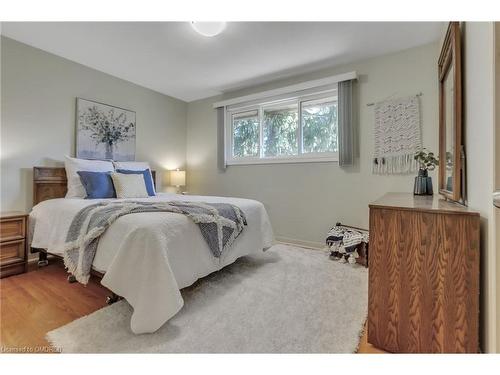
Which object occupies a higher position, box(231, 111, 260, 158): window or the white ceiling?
the white ceiling

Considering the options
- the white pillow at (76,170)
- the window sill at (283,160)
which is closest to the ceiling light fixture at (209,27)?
the window sill at (283,160)

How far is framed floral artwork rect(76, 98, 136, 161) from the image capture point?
117 inches

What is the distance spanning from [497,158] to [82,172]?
3.27 m

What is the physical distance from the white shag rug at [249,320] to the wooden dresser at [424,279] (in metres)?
0.28

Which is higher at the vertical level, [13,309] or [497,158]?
[497,158]

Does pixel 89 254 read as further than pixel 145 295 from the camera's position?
Yes

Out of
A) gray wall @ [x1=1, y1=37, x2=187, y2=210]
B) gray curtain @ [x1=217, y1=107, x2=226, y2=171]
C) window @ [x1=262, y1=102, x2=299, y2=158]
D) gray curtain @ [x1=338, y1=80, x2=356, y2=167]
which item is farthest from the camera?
gray curtain @ [x1=217, y1=107, x2=226, y2=171]

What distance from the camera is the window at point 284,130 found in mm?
3148

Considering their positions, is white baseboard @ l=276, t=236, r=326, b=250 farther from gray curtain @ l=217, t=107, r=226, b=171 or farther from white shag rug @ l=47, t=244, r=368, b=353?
gray curtain @ l=217, t=107, r=226, b=171

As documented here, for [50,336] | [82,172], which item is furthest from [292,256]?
[82,172]

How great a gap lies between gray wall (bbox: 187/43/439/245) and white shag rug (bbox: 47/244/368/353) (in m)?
1.00

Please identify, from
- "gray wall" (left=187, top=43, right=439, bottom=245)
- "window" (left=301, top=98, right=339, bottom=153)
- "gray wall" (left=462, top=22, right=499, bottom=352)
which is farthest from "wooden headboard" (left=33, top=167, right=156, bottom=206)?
"gray wall" (left=462, top=22, right=499, bottom=352)
